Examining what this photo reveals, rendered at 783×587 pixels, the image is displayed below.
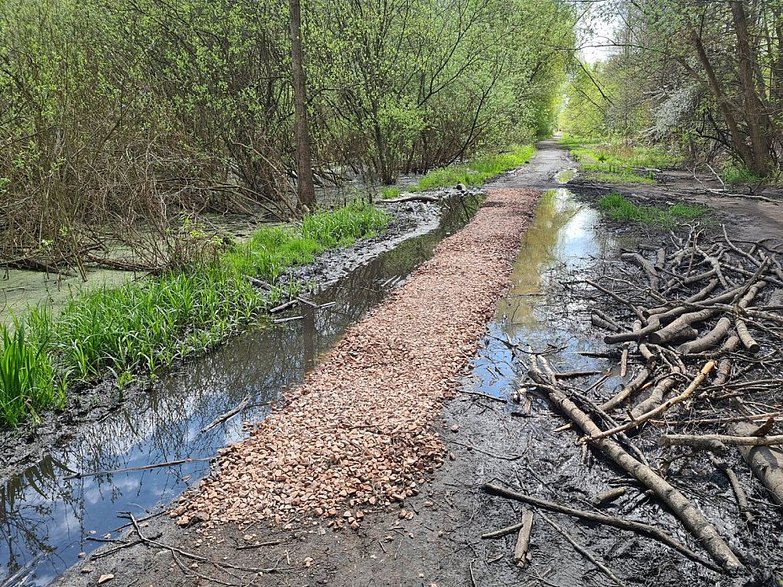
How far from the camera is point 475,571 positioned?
3.34 meters

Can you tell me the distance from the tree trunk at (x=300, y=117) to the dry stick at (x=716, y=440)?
36.6ft

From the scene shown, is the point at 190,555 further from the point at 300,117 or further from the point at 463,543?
the point at 300,117

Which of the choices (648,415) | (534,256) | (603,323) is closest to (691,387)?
(648,415)

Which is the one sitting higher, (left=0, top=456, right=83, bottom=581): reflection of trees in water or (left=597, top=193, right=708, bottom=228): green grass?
(left=597, top=193, right=708, bottom=228): green grass

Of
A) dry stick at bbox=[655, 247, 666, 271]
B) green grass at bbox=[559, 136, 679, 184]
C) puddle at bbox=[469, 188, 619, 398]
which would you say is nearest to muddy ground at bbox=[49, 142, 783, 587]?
puddle at bbox=[469, 188, 619, 398]

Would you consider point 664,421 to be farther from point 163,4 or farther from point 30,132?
point 163,4

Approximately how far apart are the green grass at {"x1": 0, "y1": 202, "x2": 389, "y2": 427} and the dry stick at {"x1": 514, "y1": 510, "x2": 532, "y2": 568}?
452cm

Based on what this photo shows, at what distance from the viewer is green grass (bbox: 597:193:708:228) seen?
13.4m

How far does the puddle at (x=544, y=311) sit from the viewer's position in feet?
20.5

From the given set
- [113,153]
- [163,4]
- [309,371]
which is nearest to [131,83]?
[163,4]

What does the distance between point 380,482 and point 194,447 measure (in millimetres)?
1880

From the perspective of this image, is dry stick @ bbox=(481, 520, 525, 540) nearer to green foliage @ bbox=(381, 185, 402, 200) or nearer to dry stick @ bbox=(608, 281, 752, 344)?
dry stick @ bbox=(608, 281, 752, 344)

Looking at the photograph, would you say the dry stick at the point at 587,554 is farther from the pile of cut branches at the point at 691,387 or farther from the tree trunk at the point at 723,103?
the tree trunk at the point at 723,103

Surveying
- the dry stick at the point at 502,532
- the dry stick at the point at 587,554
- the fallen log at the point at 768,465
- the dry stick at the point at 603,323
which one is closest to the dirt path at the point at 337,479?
the dry stick at the point at 502,532
